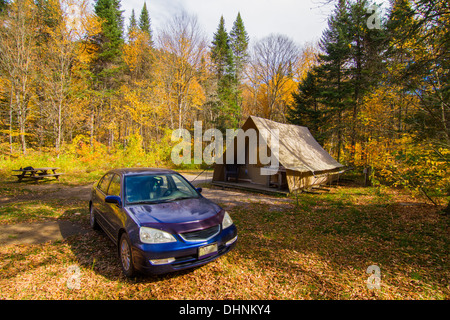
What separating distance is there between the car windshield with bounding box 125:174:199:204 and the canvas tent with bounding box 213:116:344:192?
574 centimetres

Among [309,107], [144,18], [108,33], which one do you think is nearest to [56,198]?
[108,33]

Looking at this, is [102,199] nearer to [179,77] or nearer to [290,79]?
[179,77]

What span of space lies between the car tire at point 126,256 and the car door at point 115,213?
0.23 meters

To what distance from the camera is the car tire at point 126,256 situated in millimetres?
3062

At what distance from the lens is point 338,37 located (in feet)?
59.8

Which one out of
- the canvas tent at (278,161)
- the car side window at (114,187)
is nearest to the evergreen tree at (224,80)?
the canvas tent at (278,161)

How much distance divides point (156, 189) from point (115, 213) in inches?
31.7

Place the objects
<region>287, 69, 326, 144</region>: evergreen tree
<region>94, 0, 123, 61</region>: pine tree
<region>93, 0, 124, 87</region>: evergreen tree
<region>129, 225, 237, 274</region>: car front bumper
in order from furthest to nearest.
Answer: <region>94, 0, 123, 61</region>: pine tree → <region>93, 0, 124, 87</region>: evergreen tree → <region>287, 69, 326, 144</region>: evergreen tree → <region>129, 225, 237, 274</region>: car front bumper

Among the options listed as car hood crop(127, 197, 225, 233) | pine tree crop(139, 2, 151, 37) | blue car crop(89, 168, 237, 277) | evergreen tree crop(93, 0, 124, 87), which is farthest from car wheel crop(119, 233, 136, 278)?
pine tree crop(139, 2, 151, 37)

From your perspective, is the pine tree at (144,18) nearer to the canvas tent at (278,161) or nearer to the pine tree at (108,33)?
the pine tree at (108,33)

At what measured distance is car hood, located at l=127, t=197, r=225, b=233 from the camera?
10.1 feet

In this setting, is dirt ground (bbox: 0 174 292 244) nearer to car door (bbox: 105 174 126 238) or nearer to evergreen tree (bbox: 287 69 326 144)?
car door (bbox: 105 174 126 238)

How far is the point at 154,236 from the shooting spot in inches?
118
